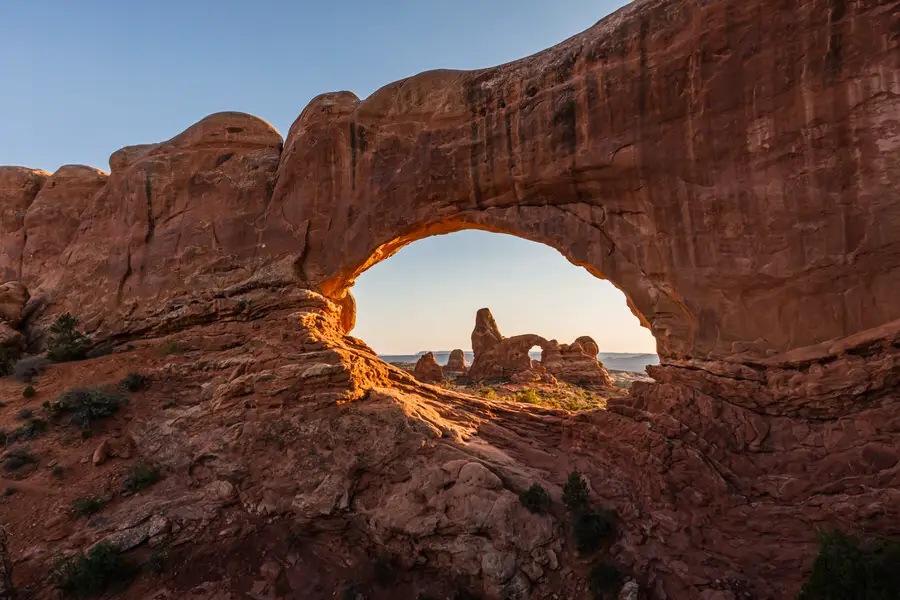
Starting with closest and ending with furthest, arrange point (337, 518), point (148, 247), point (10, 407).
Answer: point (337, 518), point (10, 407), point (148, 247)

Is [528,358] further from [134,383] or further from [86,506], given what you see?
[86,506]

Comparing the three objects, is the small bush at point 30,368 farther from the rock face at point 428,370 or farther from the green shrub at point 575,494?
the rock face at point 428,370

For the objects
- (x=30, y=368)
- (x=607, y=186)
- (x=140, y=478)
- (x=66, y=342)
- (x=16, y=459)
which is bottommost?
(x=140, y=478)

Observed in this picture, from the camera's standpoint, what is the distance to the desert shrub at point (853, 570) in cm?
698

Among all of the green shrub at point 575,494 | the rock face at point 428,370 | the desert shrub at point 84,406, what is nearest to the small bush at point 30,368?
the desert shrub at point 84,406

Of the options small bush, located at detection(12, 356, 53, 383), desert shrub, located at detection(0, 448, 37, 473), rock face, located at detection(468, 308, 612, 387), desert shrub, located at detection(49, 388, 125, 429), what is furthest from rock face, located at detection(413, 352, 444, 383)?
desert shrub, located at detection(0, 448, 37, 473)

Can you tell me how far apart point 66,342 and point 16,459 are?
6.38 m

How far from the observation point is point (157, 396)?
14094 mm

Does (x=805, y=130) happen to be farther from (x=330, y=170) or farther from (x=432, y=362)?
(x=432, y=362)

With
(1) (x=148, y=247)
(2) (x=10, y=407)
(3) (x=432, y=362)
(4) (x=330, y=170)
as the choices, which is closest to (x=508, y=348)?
(3) (x=432, y=362)

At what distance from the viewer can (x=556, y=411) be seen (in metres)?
15.3

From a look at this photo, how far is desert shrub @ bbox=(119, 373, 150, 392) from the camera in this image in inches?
559

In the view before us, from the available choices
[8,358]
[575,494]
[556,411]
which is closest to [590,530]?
[575,494]

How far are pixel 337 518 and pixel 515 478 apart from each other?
16.2 ft
